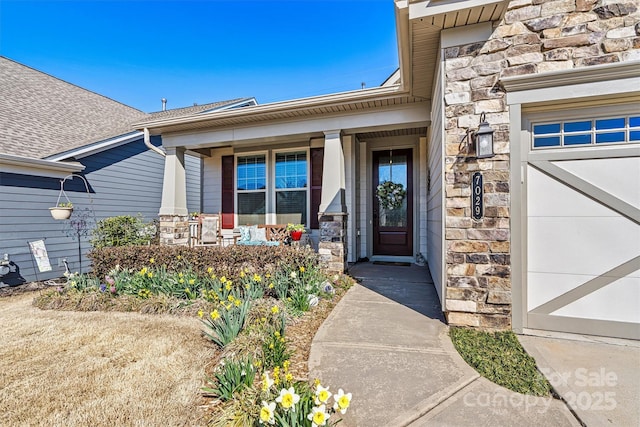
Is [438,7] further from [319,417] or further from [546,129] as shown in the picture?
[319,417]

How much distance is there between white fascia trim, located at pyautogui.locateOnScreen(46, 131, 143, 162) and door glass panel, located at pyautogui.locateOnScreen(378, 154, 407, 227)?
20.1 feet

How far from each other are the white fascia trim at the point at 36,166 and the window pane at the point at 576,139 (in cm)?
791

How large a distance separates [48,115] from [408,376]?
950cm

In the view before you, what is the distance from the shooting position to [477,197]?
2.86 m

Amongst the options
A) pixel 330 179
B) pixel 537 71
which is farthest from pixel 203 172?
pixel 537 71

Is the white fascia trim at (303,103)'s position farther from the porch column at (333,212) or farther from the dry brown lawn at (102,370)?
the dry brown lawn at (102,370)

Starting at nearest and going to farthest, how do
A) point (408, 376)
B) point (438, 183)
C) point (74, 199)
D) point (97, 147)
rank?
point (408, 376)
point (438, 183)
point (74, 199)
point (97, 147)

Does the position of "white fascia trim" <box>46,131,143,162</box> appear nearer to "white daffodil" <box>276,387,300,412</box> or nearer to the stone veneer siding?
"white daffodil" <box>276,387,300,412</box>

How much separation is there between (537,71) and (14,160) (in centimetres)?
774

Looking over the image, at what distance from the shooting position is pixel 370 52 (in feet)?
33.7

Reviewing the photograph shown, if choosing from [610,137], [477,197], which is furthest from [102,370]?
[610,137]

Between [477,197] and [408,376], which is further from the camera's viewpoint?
[477,197]

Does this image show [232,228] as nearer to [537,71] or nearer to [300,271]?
[300,271]

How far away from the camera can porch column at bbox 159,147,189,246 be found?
21.4 ft
